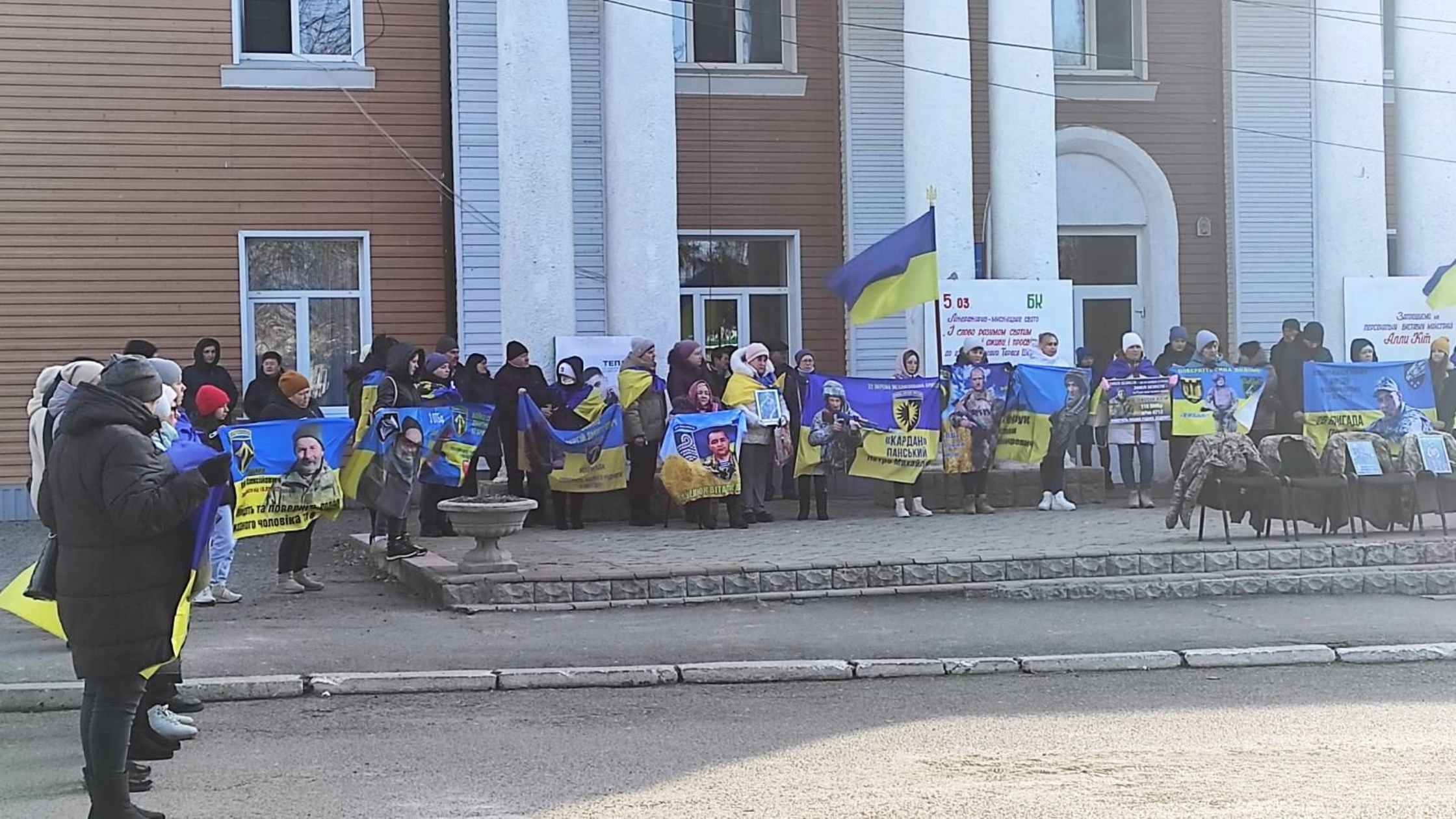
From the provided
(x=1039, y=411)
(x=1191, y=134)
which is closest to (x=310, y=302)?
(x=1039, y=411)

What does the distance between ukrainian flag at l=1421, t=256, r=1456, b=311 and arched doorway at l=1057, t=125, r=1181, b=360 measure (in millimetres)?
4031

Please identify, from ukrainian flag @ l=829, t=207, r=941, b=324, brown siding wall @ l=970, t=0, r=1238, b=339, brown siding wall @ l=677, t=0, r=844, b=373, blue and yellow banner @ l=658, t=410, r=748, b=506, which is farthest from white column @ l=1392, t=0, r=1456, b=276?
blue and yellow banner @ l=658, t=410, r=748, b=506

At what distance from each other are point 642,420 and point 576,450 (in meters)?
0.72

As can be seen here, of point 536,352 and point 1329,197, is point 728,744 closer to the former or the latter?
point 536,352

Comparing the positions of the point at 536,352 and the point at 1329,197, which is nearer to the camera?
the point at 536,352

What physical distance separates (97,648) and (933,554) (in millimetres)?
7654

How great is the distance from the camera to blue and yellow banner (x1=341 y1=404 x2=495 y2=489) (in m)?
12.8

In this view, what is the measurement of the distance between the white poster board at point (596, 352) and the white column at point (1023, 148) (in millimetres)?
4445

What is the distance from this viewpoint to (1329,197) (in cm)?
1966

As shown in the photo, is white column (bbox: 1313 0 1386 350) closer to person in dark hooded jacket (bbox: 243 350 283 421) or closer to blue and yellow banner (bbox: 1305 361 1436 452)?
blue and yellow banner (bbox: 1305 361 1436 452)

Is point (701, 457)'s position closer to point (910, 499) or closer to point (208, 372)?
point (910, 499)

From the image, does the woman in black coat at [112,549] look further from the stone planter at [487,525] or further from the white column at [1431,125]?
the white column at [1431,125]

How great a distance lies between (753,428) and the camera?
605 inches

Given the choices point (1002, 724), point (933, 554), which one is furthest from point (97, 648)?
point (933, 554)
